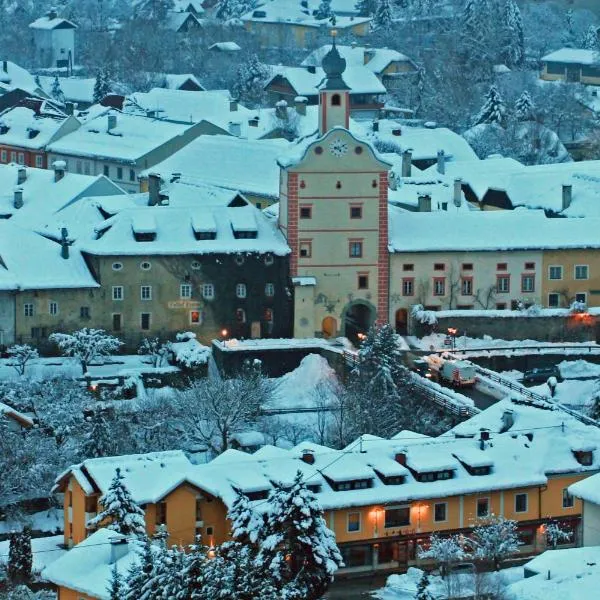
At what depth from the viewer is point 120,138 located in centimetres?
10269

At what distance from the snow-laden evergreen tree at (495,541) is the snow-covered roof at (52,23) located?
95.6 meters

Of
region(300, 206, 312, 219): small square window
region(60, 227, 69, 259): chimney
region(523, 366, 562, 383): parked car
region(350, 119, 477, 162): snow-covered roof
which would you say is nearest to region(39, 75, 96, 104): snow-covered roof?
region(350, 119, 477, 162): snow-covered roof

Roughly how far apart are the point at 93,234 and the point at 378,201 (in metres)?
9.59

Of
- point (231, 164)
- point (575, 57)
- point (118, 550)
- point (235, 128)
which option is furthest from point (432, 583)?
point (575, 57)

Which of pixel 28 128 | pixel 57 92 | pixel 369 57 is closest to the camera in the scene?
pixel 28 128

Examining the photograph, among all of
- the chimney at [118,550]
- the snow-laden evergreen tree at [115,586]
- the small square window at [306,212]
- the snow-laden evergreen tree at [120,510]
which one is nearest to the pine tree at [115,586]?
the snow-laden evergreen tree at [115,586]

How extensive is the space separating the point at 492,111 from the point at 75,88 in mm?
25519

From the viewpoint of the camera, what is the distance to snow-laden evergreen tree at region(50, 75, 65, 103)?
427 feet

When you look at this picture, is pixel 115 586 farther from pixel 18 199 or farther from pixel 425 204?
pixel 18 199

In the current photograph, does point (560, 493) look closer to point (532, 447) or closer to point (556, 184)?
point (532, 447)

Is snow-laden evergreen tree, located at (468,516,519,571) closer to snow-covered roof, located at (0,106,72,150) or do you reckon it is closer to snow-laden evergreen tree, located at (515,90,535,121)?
snow-covered roof, located at (0,106,72,150)

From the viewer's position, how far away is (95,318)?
75.7 m

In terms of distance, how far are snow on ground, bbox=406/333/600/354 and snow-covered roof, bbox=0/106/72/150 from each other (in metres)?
34.1

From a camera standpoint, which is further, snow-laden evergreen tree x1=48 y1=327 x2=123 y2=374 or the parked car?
the parked car
